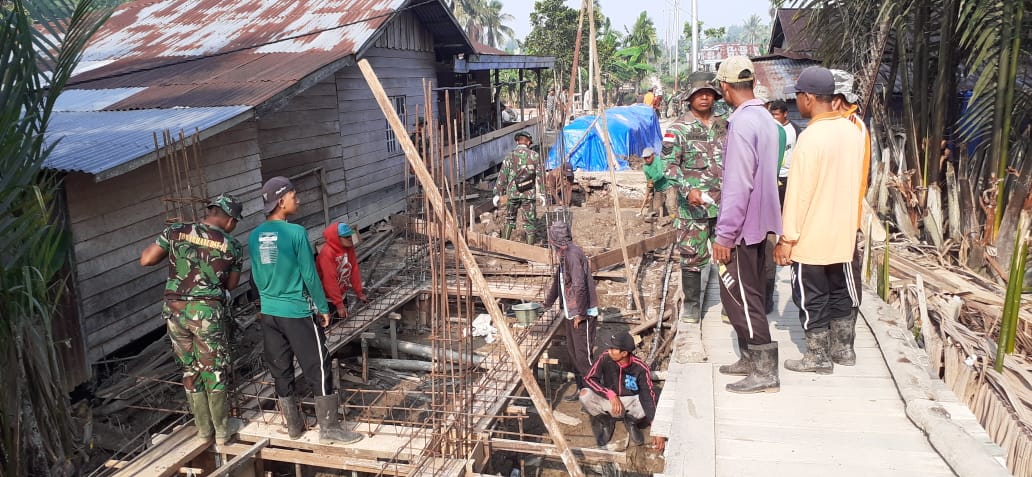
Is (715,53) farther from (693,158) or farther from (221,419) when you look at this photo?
(221,419)

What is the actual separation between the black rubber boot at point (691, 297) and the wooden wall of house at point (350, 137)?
5033 mm

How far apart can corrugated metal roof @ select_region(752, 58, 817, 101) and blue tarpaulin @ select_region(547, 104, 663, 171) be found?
2.44m

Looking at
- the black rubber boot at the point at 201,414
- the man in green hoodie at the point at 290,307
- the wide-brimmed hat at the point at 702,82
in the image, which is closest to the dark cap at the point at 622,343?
the wide-brimmed hat at the point at 702,82

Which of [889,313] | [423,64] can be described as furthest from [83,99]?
[889,313]

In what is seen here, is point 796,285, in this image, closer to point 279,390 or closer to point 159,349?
point 279,390

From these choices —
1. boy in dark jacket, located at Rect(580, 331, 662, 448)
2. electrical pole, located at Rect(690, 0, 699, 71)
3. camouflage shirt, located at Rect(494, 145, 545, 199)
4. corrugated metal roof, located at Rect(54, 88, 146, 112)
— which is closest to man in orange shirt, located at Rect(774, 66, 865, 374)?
boy in dark jacket, located at Rect(580, 331, 662, 448)

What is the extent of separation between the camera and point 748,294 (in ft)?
12.4

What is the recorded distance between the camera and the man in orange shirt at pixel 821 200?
3680 millimetres

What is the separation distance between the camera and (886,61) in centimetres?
1158

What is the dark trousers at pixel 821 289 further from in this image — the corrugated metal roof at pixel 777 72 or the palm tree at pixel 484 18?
the palm tree at pixel 484 18

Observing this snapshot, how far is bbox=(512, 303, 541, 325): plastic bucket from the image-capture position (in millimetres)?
7422

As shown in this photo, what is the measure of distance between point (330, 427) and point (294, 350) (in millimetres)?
577

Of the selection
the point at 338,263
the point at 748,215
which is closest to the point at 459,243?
the point at 748,215

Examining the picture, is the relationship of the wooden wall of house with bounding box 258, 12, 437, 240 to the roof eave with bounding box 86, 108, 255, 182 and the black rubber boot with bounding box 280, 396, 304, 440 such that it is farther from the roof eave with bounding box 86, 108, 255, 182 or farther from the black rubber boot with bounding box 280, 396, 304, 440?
the black rubber boot with bounding box 280, 396, 304, 440
